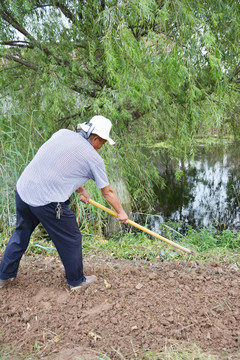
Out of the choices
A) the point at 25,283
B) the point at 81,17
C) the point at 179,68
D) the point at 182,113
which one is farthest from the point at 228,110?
the point at 25,283

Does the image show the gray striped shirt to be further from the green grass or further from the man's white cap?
the green grass

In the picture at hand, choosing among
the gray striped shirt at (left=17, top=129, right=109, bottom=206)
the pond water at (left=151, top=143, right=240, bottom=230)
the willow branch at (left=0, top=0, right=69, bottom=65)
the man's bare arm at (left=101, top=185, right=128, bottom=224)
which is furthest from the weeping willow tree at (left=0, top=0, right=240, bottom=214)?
the man's bare arm at (left=101, top=185, right=128, bottom=224)

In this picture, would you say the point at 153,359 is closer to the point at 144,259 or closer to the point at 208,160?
the point at 144,259

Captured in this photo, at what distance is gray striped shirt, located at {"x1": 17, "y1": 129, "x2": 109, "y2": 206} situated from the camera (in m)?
2.54

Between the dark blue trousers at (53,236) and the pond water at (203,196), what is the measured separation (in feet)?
8.68

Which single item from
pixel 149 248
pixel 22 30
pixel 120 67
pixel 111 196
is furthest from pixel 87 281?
pixel 22 30

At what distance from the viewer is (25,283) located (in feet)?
9.96

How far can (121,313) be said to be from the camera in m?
2.54

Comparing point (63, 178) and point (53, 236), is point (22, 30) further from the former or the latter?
point (53, 236)

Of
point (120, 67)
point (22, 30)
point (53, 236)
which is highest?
point (22, 30)

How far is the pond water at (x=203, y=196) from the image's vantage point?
24.1ft

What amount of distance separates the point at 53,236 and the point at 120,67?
270cm

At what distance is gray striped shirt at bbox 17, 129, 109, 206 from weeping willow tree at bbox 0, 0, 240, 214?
189 cm

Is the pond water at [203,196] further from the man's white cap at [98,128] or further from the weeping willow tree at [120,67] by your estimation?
the man's white cap at [98,128]
